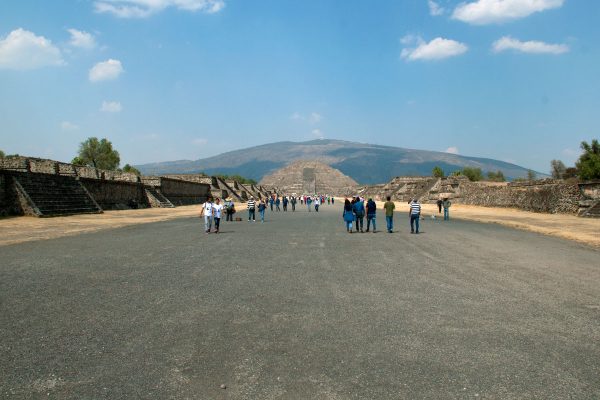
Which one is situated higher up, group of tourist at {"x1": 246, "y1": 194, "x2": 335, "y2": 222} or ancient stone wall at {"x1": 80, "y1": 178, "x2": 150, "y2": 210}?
ancient stone wall at {"x1": 80, "y1": 178, "x2": 150, "y2": 210}

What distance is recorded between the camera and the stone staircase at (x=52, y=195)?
70.6ft

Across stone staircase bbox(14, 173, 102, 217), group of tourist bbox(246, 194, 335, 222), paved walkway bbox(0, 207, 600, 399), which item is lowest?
paved walkway bbox(0, 207, 600, 399)

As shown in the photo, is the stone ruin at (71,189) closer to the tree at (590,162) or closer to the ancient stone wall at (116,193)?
the ancient stone wall at (116,193)

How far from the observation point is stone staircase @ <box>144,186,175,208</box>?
132 ft

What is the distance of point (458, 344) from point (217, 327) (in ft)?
8.67

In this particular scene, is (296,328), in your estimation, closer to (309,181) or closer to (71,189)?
(71,189)

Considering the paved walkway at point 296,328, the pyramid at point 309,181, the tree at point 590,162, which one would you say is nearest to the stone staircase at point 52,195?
the paved walkway at point 296,328

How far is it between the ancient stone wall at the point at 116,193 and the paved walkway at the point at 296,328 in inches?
870

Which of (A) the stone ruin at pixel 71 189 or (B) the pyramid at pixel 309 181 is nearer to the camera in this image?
(A) the stone ruin at pixel 71 189

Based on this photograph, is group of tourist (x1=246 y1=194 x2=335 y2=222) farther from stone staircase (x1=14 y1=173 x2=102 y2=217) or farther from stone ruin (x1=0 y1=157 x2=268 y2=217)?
stone staircase (x1=14 y1=173 x2=102 y2=217)

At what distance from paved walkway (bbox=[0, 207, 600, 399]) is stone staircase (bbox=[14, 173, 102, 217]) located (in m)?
14.1

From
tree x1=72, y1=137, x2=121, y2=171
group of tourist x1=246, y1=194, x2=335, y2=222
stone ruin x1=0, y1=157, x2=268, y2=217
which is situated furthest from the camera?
tree x1=72, y1=137, x2=121, y2=171

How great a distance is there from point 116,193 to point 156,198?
7175 mm

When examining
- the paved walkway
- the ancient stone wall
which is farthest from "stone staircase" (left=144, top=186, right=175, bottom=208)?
the paved walkway
